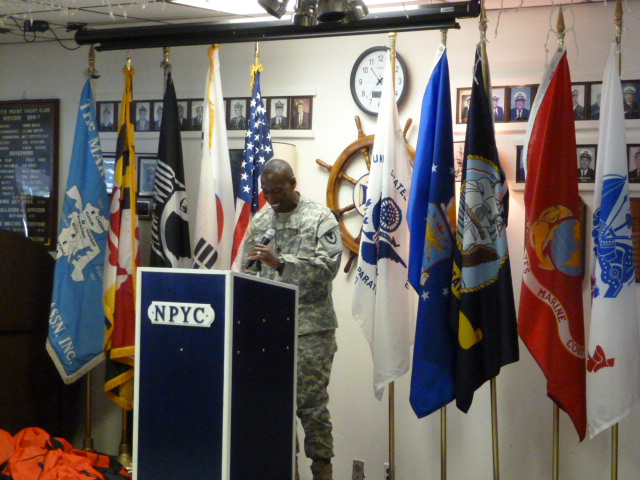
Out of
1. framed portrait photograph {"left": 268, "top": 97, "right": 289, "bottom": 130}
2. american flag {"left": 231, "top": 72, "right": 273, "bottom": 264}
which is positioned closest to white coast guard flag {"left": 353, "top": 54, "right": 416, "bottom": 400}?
american flag {"left": 231, "top": 72, "right": 273, "bottom": 264}

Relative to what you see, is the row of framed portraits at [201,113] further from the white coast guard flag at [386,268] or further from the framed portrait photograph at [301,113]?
the white coast guard flag at [386,268]

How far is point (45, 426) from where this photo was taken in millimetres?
4109

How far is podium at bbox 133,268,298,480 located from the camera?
2.02 meters

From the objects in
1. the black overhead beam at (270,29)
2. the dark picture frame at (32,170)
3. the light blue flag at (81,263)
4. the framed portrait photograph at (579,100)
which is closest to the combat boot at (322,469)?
the light blue flag at (81,263)

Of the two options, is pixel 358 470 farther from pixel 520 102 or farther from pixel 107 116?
pixel 107 116

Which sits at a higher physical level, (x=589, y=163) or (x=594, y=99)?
(x=594, y=99)

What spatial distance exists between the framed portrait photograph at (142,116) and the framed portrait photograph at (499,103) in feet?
6.28

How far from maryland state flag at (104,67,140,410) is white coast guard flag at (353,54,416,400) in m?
1.22

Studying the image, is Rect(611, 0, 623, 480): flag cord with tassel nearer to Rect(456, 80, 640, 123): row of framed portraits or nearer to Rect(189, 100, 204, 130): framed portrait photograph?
Rect(456, 80, 640, 123): row of framed portraits

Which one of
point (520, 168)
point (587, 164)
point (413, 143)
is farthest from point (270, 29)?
point (587, 164)

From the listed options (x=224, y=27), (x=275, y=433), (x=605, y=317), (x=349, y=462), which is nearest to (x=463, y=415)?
(x=349, y=462)

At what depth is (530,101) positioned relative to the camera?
140 inches

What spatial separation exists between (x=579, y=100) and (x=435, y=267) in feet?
3.42

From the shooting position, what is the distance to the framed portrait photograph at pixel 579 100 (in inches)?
137
